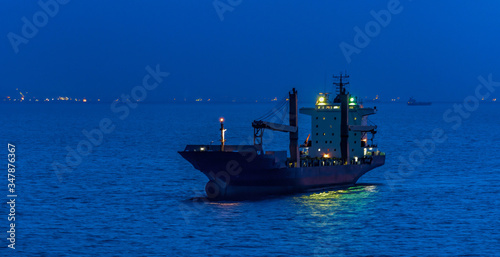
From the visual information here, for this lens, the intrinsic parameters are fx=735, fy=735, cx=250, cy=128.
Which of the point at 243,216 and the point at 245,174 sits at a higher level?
the point at 245,174

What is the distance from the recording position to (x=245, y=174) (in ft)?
179

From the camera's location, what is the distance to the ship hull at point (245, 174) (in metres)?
53.9

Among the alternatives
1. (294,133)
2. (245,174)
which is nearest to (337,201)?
(245,174)

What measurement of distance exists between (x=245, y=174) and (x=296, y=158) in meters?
6.95

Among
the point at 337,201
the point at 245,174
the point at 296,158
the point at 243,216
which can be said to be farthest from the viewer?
the point at 296,158

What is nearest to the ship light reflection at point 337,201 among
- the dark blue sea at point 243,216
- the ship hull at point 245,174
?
the dark blue sea at point 243,216

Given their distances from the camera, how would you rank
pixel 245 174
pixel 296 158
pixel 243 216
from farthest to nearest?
1. pixel 296 158
2. pixel 245 174
3. pixel 243 216

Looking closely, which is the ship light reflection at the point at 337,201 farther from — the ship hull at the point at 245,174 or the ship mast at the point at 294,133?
the ship mast at the point at 294,133

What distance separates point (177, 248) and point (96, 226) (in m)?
7.51

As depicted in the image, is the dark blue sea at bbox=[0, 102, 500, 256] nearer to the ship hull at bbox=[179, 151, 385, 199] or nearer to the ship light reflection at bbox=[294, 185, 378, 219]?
the ship light reflection at bbox=[294, 185, 378, 219]

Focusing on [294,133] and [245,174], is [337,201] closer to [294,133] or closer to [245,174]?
[245,174]

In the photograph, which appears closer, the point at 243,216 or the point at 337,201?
the point at 243,216

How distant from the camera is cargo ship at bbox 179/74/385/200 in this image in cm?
5406

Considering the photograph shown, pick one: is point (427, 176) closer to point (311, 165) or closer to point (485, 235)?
point (311, 165)
